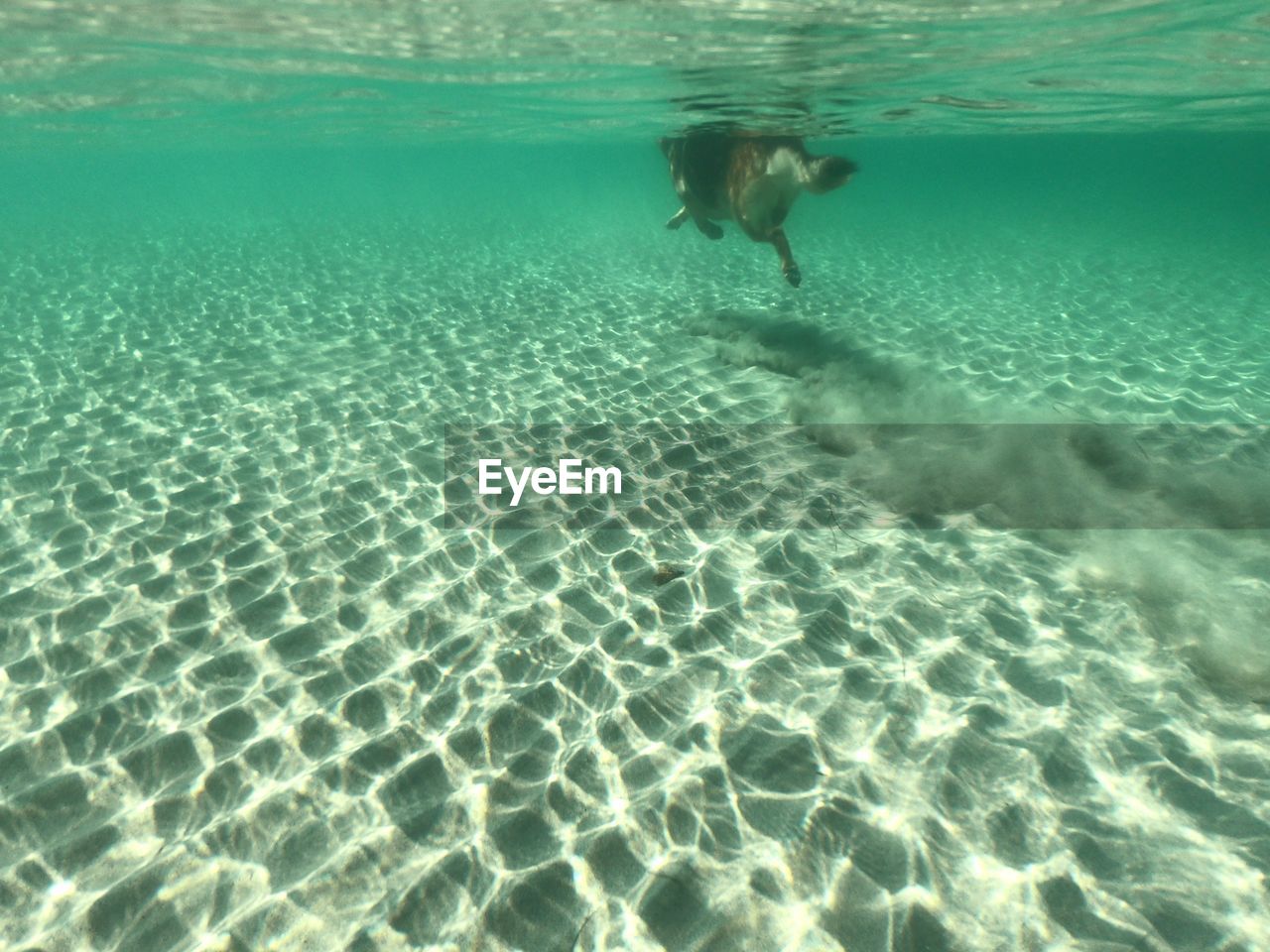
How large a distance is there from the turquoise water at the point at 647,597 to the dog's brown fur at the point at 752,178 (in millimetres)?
1795

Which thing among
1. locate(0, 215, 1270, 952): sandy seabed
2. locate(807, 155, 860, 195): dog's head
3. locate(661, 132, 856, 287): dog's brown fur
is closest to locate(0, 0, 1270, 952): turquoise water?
locate(0, 215, 1270, 952): sandy seabed

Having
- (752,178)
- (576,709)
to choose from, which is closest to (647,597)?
(576,709)

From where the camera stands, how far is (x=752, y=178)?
9219 millimetres

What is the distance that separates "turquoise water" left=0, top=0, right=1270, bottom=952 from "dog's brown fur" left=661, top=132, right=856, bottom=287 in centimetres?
180

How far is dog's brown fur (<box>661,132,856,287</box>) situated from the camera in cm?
822

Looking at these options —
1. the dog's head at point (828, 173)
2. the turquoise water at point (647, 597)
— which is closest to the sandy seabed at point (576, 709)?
the turquoise water at point (647, 597)

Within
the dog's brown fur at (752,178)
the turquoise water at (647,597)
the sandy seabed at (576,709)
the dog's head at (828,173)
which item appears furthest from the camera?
the dog's brown fur at (752,178)

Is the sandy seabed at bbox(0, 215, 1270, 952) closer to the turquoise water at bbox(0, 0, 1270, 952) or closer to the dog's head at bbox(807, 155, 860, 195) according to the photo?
the turquoise water at bbox(0, 0, 1270, 952)

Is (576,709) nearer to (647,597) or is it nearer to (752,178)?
(647,597)

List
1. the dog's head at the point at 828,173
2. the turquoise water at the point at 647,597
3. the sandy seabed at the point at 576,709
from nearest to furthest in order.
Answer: the sandy seabed at the point at 576,709, the turquoise water at the point at 647,597, the dog's head at the point at 828,173

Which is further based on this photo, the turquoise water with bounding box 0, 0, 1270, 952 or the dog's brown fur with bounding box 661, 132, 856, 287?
the dog's brown fur with bounding box 661, 132, 856, 287

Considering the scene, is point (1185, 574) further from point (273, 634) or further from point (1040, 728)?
point (273, 634)

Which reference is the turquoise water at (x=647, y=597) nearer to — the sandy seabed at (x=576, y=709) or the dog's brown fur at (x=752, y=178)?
the sandy seabed at (x=576, y=709)

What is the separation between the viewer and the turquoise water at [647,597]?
11.3 ft
